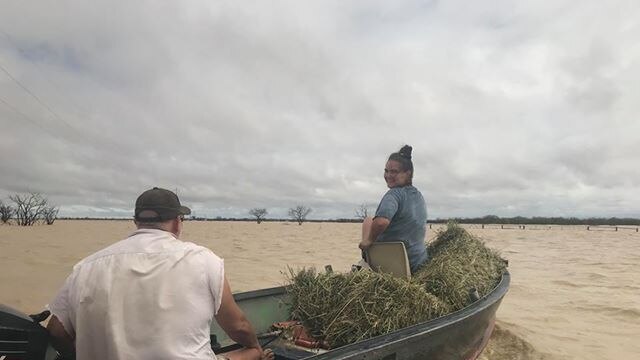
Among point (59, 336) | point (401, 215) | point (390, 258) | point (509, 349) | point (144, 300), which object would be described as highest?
point (401, 215)

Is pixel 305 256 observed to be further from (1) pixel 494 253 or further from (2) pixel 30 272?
(1) pixel 494 253

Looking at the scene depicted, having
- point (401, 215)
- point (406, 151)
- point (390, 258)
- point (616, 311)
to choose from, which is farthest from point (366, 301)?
point (616, 311)

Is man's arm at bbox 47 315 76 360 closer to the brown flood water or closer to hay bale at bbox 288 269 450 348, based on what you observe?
hay bale at bbox 288 269 450 348

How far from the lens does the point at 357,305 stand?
4055 mm

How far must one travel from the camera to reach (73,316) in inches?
102

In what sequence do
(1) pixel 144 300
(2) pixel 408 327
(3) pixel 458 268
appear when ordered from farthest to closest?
(3) pixel 458 268, (2) pixel 408 327, (1) pixel 144 300

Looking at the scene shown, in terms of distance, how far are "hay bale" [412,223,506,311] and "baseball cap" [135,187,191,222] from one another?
2.80 m

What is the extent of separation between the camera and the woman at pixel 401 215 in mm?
5152

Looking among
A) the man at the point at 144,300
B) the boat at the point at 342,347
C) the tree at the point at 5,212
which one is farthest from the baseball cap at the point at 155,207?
the tree at the point at 5,212

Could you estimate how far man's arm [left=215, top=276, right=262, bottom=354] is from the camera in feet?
8.83

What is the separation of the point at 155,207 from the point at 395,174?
10.8 feet

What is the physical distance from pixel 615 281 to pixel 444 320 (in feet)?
36.0

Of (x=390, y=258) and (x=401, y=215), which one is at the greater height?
(x=401, y=215)

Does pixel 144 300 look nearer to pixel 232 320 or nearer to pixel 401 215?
pixel 232 320
